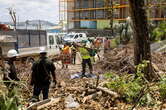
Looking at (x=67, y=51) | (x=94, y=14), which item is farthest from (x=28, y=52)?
(x=94, y=14)

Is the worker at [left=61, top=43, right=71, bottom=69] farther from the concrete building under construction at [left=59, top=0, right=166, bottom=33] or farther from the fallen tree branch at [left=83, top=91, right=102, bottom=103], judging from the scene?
the concrete building under construction at [left=59, top=0, right=166, bottom=33]

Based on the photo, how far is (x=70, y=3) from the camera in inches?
1997

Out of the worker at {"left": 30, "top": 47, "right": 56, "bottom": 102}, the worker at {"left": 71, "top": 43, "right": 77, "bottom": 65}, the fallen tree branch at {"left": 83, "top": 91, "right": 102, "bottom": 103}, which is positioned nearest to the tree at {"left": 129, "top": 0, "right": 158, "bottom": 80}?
the fallen tree branch at {"left": 83, "top": 91, "right": 102, "bottom": 103}

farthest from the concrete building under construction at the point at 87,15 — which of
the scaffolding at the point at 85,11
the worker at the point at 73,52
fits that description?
the worker at the point at 73,52

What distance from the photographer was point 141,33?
28.9 ft

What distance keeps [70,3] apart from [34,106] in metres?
45.6

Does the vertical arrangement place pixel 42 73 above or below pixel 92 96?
above

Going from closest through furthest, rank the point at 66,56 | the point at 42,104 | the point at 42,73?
the point at 42,104 → the point at 42,73 → the point at 66,56

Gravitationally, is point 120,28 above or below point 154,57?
above

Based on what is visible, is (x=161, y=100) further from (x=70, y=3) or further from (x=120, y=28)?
(x=70, y=3)

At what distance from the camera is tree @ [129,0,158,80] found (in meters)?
8.68

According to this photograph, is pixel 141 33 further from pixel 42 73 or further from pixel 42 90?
pixel 42 90

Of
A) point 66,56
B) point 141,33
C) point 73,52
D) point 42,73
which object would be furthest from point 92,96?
point 73,52

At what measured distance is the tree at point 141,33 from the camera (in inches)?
342
